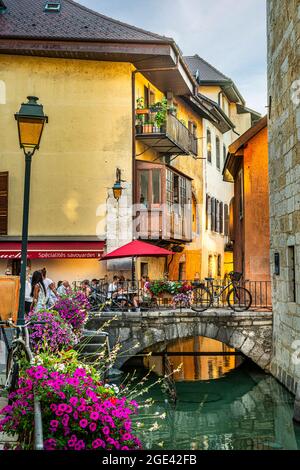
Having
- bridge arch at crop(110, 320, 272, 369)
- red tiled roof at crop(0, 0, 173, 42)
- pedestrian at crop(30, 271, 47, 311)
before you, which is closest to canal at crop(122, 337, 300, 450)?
bridge arch at crop(110, 320, 272, 369)

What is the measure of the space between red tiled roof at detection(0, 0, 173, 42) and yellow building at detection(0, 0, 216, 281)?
35 mm

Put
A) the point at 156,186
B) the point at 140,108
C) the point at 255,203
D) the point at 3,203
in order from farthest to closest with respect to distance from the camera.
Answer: the point at 156,186
the point at 140,108
the point at 3,203
the point at 255,203

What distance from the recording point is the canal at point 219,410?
10.7 meters

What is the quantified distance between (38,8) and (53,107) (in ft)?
14.1

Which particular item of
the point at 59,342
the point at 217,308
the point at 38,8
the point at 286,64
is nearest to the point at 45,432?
the point at 59,342

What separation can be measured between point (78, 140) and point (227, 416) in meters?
11.3

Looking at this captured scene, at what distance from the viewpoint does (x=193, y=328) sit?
1581cm

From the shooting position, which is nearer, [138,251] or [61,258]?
[138,251]

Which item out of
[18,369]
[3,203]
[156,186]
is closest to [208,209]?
[156,186]

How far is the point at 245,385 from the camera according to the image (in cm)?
1546

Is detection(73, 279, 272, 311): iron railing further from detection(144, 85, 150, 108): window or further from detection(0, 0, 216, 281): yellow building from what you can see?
detection(144, 85, 150, 108): window

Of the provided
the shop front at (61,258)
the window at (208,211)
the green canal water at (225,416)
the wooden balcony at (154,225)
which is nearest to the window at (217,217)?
the window at (208,211)

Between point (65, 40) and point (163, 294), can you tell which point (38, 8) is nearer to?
point (65, 40)

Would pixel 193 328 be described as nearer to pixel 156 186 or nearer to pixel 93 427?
pixel 156 186
